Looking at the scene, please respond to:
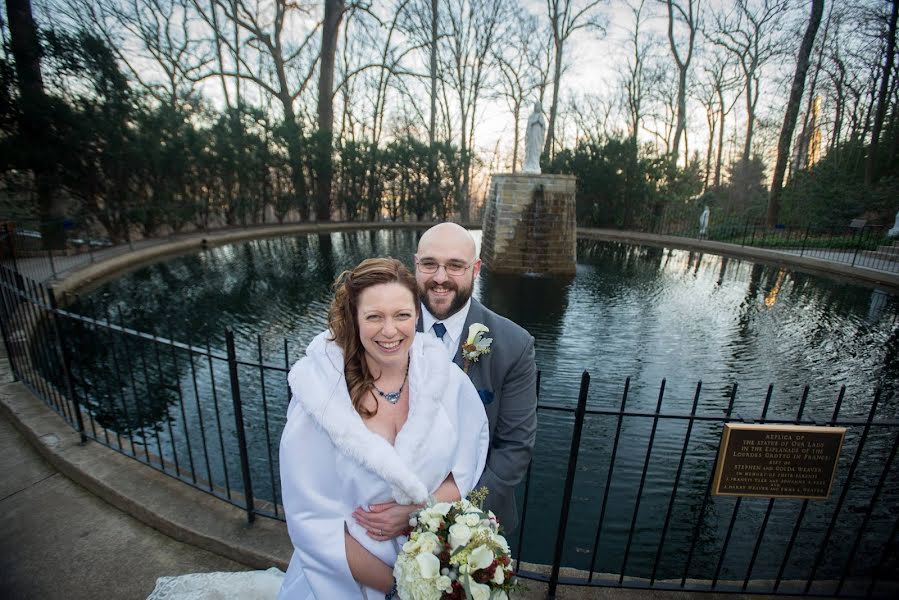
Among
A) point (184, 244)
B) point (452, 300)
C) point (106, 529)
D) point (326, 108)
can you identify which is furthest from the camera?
point (326, 108)

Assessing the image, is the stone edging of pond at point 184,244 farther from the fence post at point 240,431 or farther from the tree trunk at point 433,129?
the fence post at point 240,431

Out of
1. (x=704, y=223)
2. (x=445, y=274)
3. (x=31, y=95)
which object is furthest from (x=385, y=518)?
(x=704, y=223)

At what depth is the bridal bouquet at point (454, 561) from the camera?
1.28 m

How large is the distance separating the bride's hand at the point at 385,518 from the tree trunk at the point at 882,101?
85.2 feet

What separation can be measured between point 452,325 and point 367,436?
78 centimetres

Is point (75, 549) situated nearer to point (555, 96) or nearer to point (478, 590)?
point (478, 590)

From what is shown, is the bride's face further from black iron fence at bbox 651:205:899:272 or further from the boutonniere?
black iron fence at bbox 651:205:899:272

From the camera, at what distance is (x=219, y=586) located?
225cm

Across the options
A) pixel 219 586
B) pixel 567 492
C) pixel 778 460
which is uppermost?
pixel 778 460

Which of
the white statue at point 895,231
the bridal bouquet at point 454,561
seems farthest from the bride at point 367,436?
the white statue at point 895,231

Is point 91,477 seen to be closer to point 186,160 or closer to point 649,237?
point 186,160

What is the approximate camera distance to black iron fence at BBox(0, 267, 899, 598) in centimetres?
273

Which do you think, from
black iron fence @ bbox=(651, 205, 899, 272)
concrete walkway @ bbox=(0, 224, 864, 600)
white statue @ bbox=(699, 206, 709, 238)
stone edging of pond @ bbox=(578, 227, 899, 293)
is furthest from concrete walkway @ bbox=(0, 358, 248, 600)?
white statue @ bbox=(699, 206, 709, 238)

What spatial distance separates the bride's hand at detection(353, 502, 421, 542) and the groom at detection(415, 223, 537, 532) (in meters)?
0.55
